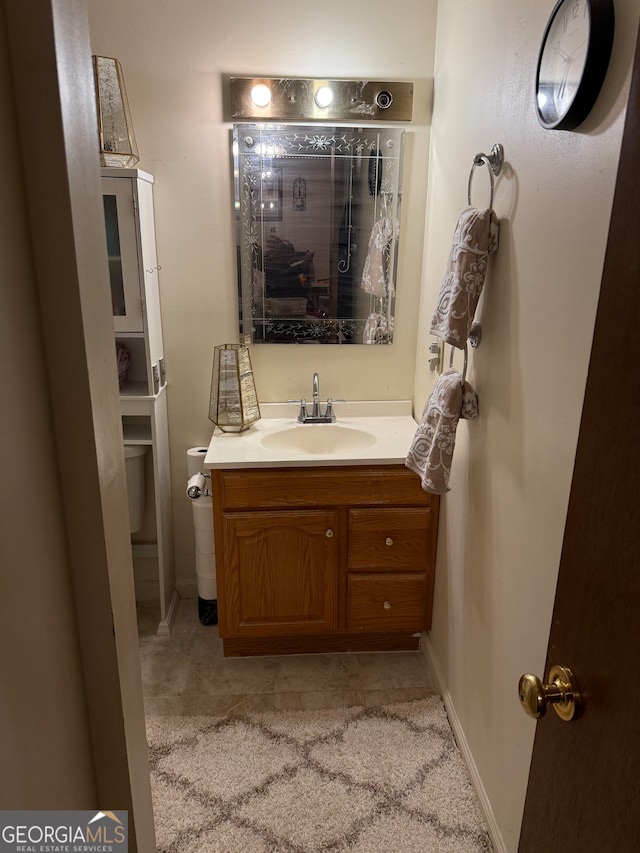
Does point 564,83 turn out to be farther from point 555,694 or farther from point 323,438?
point 323,438

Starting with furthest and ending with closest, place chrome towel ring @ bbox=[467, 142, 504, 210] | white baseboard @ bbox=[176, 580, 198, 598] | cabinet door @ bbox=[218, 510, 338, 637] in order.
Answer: white baseboard @ bbox=[176, 580, 198, 598] < cabinet door @ bbox=[218, 510, 338, 637] < chrome towel ring @ bbox=[467, 142, 504, 210]

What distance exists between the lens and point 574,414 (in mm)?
1100

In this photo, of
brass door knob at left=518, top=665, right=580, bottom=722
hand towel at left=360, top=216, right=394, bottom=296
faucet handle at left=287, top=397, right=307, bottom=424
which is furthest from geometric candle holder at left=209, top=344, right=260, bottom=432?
brass door knob at left=518, top=665, right=580, bottom=722

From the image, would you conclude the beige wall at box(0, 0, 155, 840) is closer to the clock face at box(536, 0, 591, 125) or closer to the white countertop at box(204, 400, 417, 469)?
the clock face at box(536, 0, 591, 125)

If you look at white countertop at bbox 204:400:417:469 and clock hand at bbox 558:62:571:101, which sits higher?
clock hand at bbox 558:62:571:101

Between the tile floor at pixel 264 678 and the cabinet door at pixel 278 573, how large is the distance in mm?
158

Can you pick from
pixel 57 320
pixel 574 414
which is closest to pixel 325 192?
pixel 574 414

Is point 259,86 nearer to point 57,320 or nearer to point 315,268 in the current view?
point 315,268

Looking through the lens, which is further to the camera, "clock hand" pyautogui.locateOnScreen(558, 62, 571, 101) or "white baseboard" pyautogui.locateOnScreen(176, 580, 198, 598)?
"white baseboard" pyautogui.locateOnScreen(176, 580, 198, 598)

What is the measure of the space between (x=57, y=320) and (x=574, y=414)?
2.96 ft

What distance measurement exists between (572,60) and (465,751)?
181 cm

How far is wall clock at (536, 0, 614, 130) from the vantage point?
0.96 m

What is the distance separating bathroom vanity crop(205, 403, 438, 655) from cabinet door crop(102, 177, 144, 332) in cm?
56

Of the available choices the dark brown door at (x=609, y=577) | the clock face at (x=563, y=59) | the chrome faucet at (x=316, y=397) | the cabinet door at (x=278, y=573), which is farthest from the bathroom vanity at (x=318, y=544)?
the dark brown door at (x=609, y=577)
